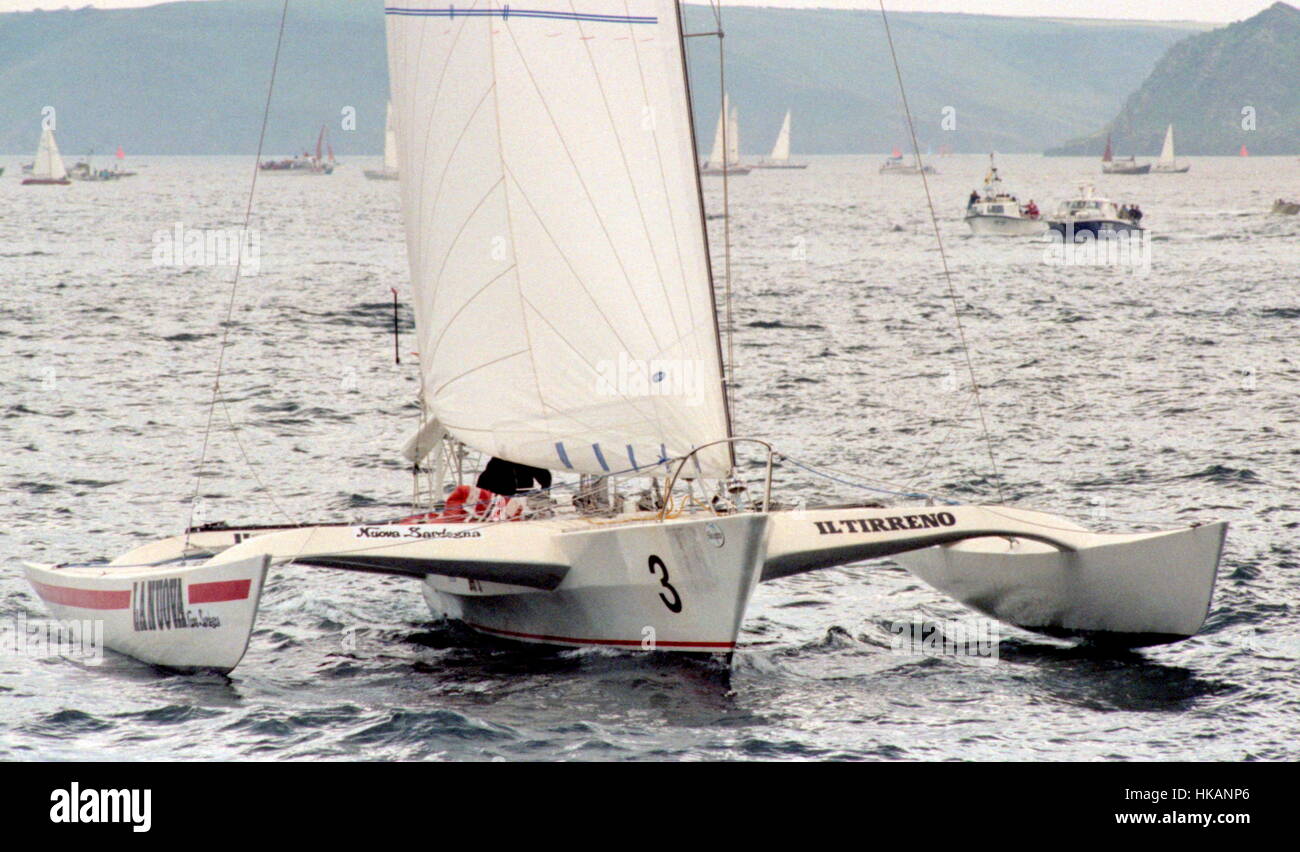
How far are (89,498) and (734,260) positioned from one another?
46.7 meters

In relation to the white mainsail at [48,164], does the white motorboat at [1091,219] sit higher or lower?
lower

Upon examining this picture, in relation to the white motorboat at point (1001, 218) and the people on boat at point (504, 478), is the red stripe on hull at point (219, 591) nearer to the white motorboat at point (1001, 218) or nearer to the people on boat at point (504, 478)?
the people on boat at point (504, 478)

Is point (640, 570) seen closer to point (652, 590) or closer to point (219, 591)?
point (652, 590)

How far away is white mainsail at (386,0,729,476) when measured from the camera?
46.4 ft

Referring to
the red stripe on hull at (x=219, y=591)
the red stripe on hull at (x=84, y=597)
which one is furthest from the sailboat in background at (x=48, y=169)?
the red stripe on hull at (x=219, y=591)

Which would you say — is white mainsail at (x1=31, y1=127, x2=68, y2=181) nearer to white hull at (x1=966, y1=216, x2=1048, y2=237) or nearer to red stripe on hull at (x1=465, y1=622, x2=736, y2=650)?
white hull at (x1=966, y1=216, x2=1048, y2=237)

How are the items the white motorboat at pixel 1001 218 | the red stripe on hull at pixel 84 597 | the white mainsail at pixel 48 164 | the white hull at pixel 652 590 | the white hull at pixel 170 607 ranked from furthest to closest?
the white mainsail at pixel 48 164 → the white motorboat at pixel 1001 218 → the red stripe on hull at pixel 84 597 → the white hull at pixel 170 607 → the white hull at pixel 652 590

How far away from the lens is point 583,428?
14.3m

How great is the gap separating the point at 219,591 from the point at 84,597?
6.70 feet

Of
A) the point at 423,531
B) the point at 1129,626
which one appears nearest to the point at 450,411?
the point at 423,531

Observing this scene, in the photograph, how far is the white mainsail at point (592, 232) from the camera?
14148mm

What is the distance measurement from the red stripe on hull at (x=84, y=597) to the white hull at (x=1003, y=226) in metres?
67.4

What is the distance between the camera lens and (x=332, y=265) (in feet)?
196
